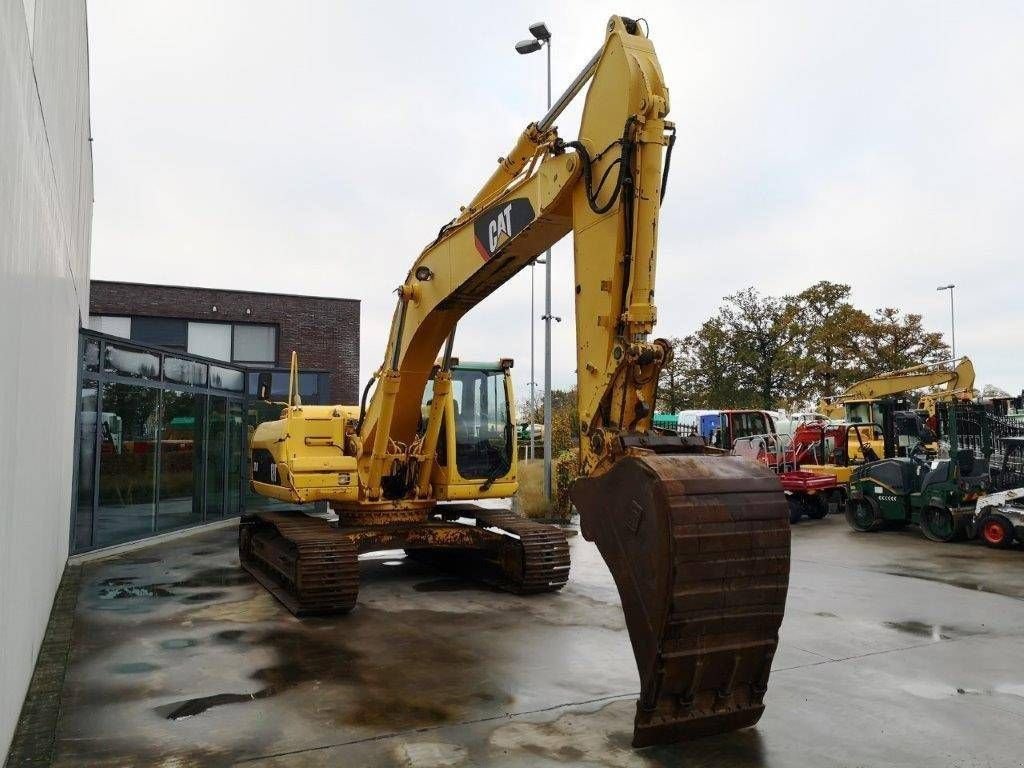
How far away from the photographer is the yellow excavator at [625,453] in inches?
156

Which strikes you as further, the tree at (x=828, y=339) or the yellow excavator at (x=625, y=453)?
the tree at (x=828, y=339)

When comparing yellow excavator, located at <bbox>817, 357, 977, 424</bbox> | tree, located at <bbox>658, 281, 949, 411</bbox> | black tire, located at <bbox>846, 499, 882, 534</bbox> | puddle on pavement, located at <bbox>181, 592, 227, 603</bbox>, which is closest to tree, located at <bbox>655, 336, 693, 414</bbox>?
tree, located at <bbox>658, 281, 949, 411</bbox>

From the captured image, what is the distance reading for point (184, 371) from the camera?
1442 cm

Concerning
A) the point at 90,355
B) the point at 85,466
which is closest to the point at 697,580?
the point at 85,466

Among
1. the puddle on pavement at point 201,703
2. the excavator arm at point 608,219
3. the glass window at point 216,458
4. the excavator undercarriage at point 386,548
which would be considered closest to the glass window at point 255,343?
the glass window at point 216,458

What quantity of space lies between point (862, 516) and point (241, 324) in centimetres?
2022

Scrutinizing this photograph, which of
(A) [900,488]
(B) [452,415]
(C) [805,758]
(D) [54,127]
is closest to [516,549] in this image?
(B) [452,415]

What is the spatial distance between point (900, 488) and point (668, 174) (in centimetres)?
1170

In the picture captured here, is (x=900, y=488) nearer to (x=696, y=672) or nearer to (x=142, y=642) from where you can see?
(x=696, y=672)

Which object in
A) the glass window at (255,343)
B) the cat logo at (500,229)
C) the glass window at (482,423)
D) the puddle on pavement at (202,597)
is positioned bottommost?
the puddle on pavement at (202,597)

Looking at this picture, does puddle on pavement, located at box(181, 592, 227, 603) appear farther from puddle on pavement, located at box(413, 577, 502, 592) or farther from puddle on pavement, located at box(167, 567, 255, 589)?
puddle on pavement, located at box(413, 577, 502, 592)

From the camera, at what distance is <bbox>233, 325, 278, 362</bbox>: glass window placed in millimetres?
26062

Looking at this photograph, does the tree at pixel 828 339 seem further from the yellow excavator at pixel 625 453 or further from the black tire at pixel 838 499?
the yellow excavator at pixel 625 453

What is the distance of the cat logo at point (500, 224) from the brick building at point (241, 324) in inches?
712
